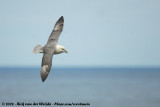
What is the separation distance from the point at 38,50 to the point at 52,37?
3.55 ft

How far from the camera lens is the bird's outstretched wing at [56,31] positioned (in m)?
19.7

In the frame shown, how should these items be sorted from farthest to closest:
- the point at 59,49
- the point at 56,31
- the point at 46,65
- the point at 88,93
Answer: the point at 88,93, the point at 56,31, the point at 59,49, the point at 46,65

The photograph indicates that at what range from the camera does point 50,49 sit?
18.8 meters

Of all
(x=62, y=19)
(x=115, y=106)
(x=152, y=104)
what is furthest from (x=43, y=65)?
(x=152, y=104)

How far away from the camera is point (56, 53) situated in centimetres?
1908

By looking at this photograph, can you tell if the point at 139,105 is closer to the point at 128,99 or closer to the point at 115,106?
the point at 115,106

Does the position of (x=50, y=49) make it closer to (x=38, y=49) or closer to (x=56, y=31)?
(x=38, y=49)

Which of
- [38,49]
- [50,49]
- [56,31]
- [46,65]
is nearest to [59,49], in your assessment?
[50,49]

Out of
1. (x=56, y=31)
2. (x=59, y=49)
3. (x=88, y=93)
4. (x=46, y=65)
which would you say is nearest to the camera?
(x=46, y=65)

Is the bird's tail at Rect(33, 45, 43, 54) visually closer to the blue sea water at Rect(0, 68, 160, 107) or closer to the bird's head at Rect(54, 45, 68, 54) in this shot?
the bird's head at Rect(54, 45, 68, 54)

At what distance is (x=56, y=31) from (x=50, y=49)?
1663 mm

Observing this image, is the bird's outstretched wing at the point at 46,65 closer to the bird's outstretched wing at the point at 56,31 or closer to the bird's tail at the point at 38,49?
the bird's tail at the point at 38,49

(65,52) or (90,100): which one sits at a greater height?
(90,100)

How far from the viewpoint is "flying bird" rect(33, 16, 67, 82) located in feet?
59.6
